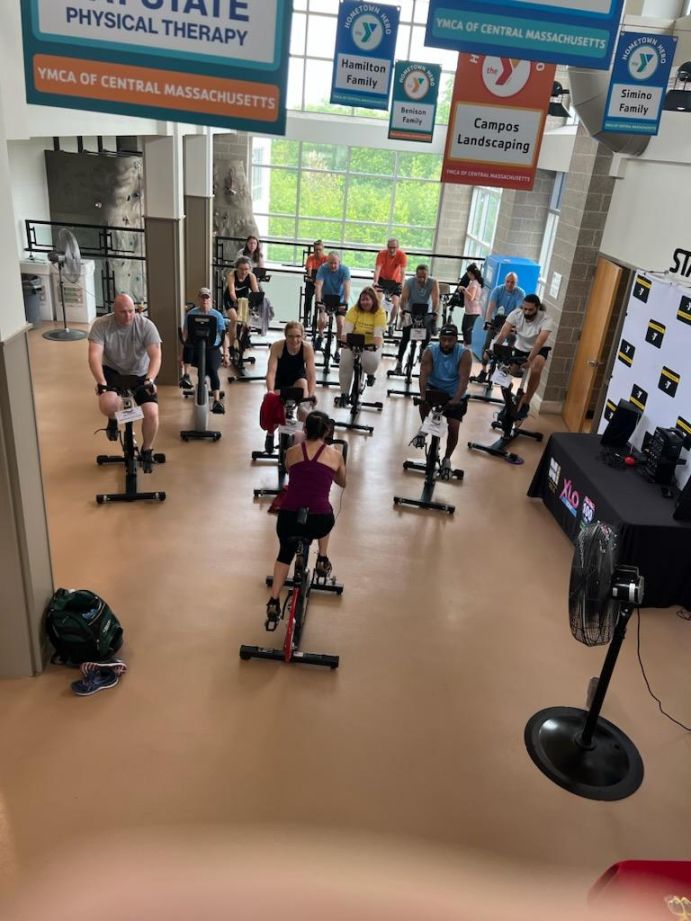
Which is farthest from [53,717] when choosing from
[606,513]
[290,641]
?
[606,513]

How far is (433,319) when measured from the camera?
30.9ft

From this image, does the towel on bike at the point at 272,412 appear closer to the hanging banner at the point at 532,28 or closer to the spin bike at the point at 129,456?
the spin bike at the point at 129,456

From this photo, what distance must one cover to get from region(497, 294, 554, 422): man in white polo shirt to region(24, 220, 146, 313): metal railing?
Answer: 6.23 meters

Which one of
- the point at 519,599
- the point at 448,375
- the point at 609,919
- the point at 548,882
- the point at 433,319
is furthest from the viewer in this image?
the point at 433,319

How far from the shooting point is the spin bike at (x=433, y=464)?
244 inches

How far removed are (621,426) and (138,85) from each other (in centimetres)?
504

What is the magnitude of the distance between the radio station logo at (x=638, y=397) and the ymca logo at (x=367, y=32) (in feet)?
14.0

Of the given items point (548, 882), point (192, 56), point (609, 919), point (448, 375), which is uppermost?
point (192, 56)

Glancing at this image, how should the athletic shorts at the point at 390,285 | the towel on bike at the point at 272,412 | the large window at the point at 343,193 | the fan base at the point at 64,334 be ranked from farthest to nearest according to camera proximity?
the large window at the point at 343,193
the athletic shorts at the point at 390,285
the fan base at the point at 64,334
the towel on bike at the point at 272,412

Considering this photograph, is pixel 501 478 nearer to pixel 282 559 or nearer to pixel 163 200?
pixel 282 559

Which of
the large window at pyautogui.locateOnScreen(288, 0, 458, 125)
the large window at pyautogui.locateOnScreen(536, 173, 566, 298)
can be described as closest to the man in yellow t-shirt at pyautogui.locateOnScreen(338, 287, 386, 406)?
the large window at pyautogui.locateOnScreen(536, 173, 566, 298)

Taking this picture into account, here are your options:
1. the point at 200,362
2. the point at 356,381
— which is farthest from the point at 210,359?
the point at 356,381

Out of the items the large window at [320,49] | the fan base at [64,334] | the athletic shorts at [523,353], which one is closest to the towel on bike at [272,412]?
the athletic shorts at [523,353]

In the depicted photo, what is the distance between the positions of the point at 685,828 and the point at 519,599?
78.2 inches
